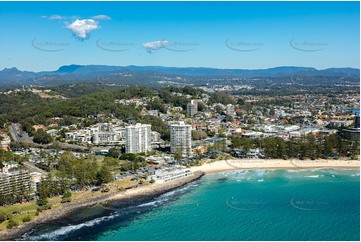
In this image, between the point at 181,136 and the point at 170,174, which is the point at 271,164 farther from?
the point at 170,174

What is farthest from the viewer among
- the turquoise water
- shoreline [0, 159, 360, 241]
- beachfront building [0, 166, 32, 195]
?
beachfront building [0, 166, 32, 195]

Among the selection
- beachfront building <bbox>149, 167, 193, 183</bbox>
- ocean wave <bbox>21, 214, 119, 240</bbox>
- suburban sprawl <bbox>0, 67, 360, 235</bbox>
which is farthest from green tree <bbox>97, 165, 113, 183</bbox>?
ocean wave <bbox>21, 214, 119, 240</bbox>

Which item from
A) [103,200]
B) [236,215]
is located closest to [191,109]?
[103,200]

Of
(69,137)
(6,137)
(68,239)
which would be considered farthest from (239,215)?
(6,137)

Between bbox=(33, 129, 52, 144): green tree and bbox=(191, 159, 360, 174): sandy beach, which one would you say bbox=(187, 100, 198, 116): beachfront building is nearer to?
bbox=(33, 129, 52, 144): green tree

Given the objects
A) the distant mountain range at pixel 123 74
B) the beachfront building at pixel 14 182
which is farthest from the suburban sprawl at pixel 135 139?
the distant mountain range at pixel 123 74

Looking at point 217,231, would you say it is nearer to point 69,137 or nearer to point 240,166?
point 240,166
